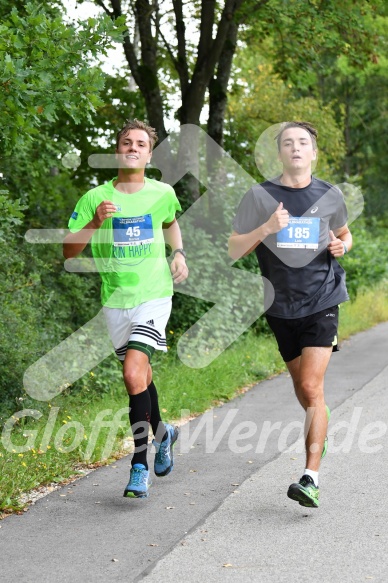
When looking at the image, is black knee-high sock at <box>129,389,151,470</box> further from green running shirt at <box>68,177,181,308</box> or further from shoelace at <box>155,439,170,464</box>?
green running shirt at <box>68,177,181,308</box>

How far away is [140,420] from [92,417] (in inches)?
86.6

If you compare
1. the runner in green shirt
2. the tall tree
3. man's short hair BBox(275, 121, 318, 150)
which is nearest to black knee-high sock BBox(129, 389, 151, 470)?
the runner in green shirt

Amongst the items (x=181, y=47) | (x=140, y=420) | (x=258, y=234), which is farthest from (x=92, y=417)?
(x=181, y=47)

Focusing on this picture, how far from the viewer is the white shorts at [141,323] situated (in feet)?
19.9

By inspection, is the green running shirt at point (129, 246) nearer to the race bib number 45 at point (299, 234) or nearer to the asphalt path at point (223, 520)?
the race bib number 45 at point (299, 234)

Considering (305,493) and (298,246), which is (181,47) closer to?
(298,246)

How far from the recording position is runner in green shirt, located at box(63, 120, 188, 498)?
6.02 metres

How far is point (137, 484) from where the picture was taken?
584 cm

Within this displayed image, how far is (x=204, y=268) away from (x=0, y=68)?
793 cm

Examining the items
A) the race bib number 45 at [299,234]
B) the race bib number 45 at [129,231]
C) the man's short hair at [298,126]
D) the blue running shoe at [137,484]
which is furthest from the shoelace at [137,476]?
the man's short hair at [298,126]

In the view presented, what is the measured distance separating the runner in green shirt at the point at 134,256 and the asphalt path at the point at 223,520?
1.77ft

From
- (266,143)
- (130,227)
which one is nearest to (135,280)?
(130,227)

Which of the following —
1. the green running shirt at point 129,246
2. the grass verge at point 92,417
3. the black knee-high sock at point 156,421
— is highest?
the green running shirt at point 129,246

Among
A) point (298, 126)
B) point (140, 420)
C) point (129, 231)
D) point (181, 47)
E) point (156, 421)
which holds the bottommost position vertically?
point (156, 421)
